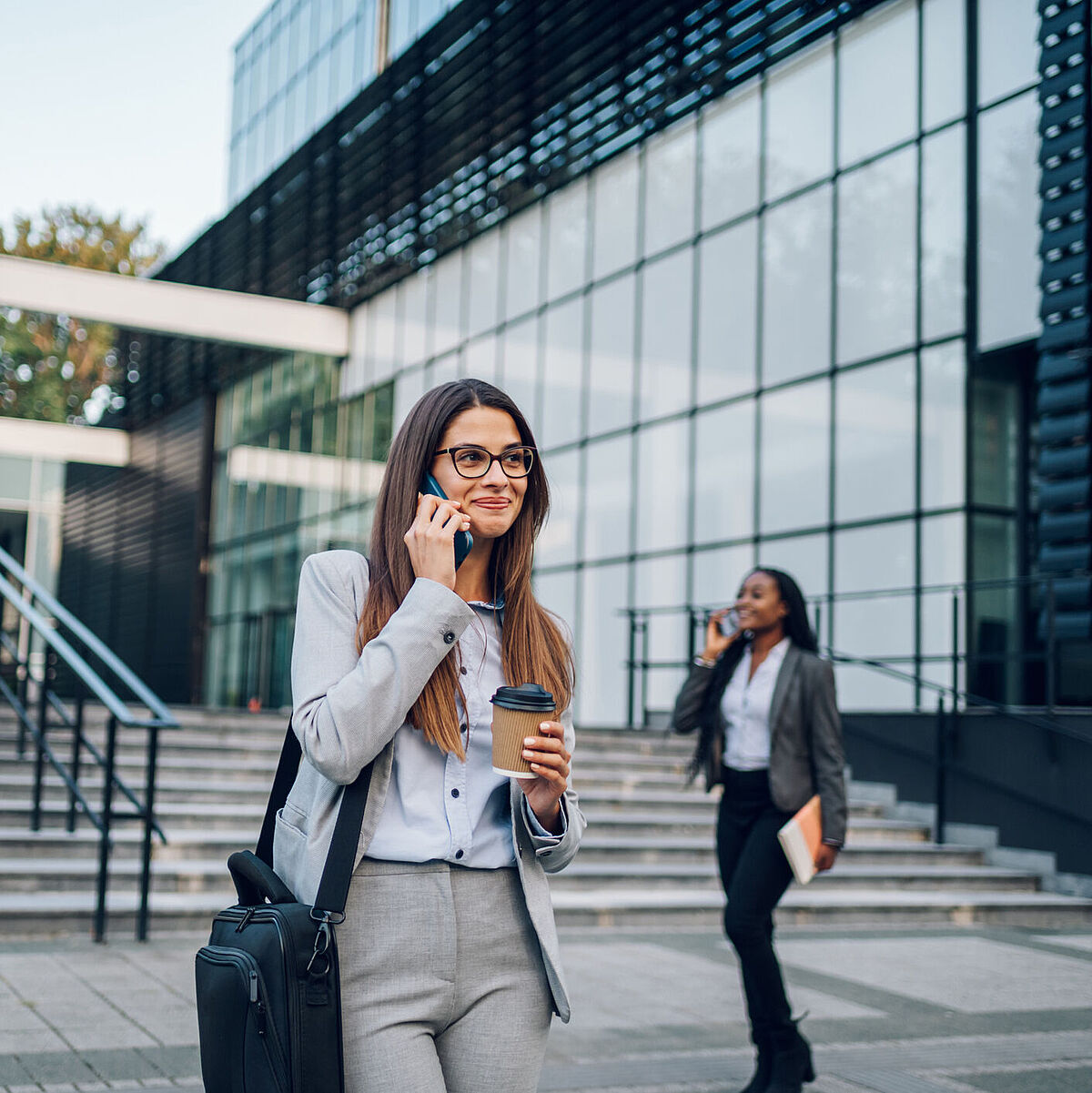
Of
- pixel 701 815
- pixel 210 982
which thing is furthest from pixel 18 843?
pixel 210 982

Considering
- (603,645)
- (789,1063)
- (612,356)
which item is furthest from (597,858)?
(612,356)

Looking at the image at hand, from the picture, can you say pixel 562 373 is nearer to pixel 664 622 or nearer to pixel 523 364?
pixel 523 364

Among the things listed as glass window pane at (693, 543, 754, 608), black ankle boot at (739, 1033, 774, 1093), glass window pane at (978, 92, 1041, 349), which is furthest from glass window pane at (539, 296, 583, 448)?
black ankle boot at (739, 1033, 774, 1093)

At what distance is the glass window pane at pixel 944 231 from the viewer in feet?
42.5

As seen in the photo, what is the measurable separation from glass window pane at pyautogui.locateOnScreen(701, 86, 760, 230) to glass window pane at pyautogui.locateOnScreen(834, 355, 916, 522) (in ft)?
9.28

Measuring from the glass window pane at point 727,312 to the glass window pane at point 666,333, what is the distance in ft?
0.81

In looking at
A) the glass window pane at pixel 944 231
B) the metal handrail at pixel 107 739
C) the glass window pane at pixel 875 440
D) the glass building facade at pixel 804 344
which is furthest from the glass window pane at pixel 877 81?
the metal handrail at pixel 107 739

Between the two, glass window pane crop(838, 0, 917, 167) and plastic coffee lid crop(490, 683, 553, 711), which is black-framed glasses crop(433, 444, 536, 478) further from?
glass window pane crop(838, 0, 917, 167)

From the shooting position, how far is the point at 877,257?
1385 centimetres

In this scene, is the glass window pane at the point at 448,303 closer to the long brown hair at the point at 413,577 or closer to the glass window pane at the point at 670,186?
the glass window pane at the point at 670,186

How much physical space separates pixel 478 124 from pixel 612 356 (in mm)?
4431

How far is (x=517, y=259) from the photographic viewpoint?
63.7 feet

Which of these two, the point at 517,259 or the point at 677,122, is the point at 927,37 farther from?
the point at 517,259

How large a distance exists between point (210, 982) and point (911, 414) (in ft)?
40.0
